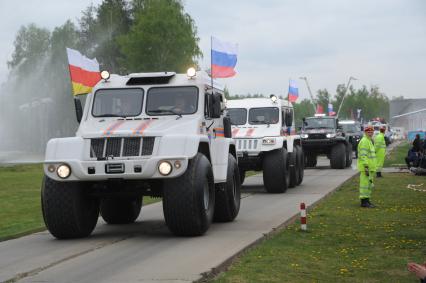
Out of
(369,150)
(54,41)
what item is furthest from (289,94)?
(54,41)

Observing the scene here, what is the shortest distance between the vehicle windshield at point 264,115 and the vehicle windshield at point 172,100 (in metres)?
9.24

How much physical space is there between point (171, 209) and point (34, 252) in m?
2.06

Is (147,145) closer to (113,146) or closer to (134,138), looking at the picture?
(134,138)

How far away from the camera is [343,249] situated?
10766mm

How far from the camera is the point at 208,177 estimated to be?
1245cm

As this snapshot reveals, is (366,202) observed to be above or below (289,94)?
below

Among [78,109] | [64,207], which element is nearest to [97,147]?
[64,207]

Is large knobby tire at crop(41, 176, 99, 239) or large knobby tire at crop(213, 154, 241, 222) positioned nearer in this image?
large knobby tire at crop(41, 176, 99, 239)

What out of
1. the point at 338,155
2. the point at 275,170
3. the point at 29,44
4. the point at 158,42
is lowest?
the point at 275,170

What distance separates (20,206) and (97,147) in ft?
25.0

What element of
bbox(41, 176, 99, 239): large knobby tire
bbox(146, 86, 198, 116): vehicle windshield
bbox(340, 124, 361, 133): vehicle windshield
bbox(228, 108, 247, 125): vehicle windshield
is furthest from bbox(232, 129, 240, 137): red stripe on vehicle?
bbox(340, 124, 361, 133): vehicle windshield

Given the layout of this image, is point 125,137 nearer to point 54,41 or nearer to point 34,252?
point 34,252

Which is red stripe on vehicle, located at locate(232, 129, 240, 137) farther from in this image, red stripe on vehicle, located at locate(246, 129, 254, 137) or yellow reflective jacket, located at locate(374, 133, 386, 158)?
yellow reflective jacket, located at locate(374, 133, 386, 158)

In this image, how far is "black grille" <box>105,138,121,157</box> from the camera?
11836 millimetres
